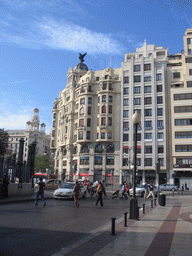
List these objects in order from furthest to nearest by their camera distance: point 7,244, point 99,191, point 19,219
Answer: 1. point 99,191
2. point 19,219
3. point 7,244

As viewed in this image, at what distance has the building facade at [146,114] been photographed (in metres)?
56.9

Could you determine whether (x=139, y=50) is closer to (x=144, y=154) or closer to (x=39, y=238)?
(x=144, y=154)

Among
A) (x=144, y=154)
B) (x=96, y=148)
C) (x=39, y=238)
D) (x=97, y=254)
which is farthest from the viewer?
(x=96, y=148)

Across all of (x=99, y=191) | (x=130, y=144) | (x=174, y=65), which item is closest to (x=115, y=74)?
(x=174, y=65)

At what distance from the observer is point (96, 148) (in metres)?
62.9

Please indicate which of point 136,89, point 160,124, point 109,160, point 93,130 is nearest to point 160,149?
point 160,124

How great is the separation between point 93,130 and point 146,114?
13516 mm

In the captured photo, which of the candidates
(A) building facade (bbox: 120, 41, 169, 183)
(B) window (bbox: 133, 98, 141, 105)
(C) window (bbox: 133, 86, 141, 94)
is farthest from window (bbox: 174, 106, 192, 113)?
(C) window (bbox: 133, 86, 141, 94)

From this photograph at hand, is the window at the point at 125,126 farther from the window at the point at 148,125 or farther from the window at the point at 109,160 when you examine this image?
the window at the point at 109,160

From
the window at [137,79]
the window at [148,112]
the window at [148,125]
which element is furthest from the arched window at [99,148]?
the window at [137,79]

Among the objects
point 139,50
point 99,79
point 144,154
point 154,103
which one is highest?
point 139,50

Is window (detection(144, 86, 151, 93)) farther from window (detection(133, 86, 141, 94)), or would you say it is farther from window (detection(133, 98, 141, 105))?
window (detection(133, 98, 141, 105))

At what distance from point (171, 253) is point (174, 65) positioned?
2481 inches

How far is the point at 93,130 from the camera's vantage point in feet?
210
